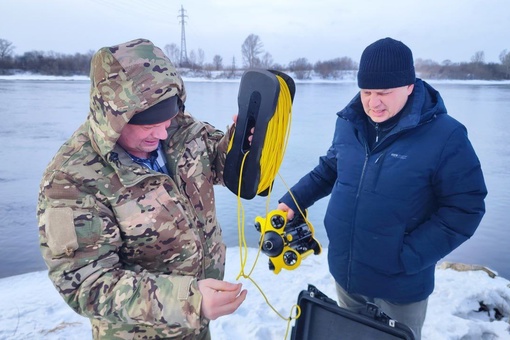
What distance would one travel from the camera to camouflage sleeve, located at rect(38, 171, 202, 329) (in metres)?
0.98

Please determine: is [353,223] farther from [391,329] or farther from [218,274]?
[218,274]

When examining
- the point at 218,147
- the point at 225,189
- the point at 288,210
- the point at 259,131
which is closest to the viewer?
the point at 259,131

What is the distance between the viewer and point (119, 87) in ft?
Result: 3.32

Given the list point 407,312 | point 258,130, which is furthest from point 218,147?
point 407,312

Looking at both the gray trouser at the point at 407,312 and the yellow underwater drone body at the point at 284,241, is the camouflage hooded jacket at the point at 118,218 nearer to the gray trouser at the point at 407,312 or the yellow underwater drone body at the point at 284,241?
the yellow underwater drone body at the point at 284,241

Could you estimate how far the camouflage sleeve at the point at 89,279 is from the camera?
98cm

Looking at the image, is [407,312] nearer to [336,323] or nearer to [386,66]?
[336,323]

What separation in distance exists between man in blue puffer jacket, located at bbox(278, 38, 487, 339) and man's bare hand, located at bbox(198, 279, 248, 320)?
723mm

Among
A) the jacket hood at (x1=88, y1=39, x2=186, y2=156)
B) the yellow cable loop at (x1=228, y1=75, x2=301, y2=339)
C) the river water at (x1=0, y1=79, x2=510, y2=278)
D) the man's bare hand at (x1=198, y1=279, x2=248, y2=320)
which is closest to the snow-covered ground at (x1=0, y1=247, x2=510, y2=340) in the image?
the river water at (x1=0, y1=79, x2=510, y2=278)

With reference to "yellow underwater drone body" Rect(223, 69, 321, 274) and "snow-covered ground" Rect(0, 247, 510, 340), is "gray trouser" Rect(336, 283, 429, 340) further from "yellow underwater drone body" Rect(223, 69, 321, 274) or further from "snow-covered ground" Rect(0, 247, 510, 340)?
"snow-covered ground" Rect(0, 247, 510, 340)

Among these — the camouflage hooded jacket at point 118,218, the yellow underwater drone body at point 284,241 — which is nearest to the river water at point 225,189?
the yellow underwater drone body at point 284,241

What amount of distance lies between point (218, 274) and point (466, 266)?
2.48 metres

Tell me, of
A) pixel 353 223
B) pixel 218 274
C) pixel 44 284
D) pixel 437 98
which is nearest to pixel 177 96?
pixel 218 274

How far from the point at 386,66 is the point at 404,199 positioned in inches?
18.7
